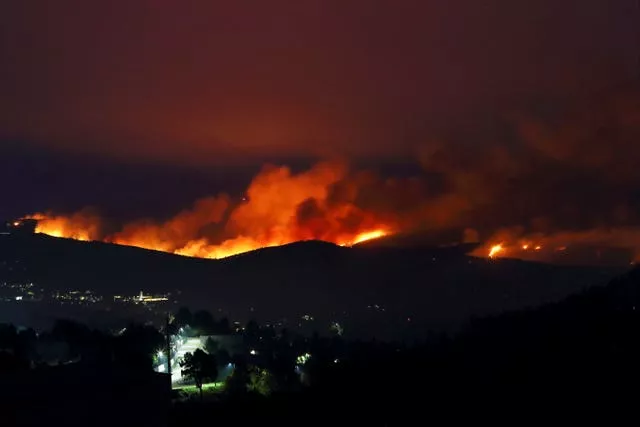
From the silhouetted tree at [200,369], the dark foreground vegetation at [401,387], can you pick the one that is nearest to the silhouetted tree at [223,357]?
the silhouetted tree at [200,369]

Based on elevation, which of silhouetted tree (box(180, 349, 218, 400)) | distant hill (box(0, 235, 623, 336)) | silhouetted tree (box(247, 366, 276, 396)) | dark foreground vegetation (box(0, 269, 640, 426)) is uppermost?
distant hill (box(0, 235, 623, 336))

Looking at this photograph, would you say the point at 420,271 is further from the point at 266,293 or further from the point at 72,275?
the point at 72,275

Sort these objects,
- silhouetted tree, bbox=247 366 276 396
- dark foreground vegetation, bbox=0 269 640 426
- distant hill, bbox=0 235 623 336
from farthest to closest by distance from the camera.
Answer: distant hill, bbox=0 235 623 336
silhouetted tree, bbox=247 366 276 396
dark foreground vegetation, bbox=0 269 640 426

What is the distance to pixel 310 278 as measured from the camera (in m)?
134

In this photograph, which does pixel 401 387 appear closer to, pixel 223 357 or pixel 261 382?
pixel 261 382

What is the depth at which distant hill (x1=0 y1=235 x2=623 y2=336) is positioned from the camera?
389ft

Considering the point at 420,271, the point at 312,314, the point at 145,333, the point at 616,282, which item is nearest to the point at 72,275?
the point at 312,314

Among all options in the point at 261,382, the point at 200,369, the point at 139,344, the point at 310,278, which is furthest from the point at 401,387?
the point at 310,278

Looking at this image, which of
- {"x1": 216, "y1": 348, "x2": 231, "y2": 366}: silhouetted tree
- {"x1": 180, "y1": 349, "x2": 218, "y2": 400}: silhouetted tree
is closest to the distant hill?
{"x1": 216, "y1": 348, "x2": 231, "y2": 366}: silhouetted tree

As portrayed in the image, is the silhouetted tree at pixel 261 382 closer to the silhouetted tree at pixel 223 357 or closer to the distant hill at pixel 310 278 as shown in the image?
the silhouetted tree at pixel 223 357

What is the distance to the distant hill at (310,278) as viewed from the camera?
11862cm

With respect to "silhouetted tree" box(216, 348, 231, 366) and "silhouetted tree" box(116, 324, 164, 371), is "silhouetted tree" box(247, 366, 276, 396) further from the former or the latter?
"silhouetted tree" box(216, 348, 231, 366)

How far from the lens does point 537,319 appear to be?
48375 millimetres

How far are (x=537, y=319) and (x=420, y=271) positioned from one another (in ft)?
309
